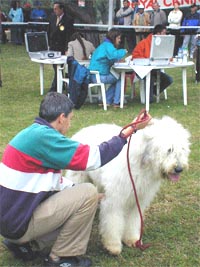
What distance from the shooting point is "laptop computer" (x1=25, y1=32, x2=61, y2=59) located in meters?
9.53

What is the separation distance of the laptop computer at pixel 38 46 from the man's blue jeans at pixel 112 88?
5.05 feet

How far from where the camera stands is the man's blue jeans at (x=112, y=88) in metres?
8.43

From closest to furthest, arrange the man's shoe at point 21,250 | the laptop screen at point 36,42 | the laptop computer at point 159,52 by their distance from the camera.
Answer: the man's shoe at point 21,250 → the laptop computer at point 159,52 → the laptop screen at point 36,42

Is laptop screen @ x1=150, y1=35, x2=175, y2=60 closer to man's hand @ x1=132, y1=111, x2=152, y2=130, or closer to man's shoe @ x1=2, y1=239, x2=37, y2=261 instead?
man's hand @ x1=132, y1=111, x2=152, y2=130

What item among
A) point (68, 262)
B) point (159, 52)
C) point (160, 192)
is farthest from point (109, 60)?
point (68, 262)

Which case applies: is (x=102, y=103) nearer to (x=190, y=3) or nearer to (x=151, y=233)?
(x=151, y=233)

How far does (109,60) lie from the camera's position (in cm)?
820

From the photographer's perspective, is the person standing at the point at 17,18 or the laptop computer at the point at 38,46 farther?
the person standing at the point at 17,18

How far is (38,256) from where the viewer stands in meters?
3.30

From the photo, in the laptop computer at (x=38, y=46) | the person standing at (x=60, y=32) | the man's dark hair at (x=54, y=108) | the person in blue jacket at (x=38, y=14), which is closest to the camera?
the man's dark hair at (x=54, y=108)

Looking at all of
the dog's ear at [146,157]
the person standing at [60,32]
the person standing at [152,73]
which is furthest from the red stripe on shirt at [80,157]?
the person standing at [60,32]

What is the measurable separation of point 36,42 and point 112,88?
2420 mm

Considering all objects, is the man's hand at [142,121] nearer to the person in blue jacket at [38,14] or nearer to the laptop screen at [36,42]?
the laptop screen at [36,42]

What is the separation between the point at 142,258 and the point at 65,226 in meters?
0.74
